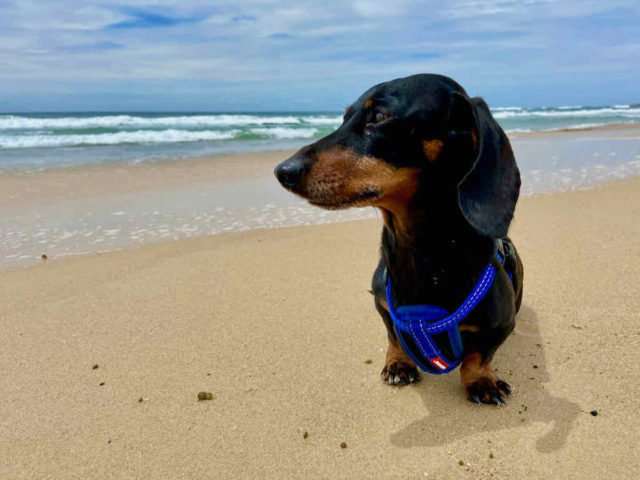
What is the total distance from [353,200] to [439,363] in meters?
0.80

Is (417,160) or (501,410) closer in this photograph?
(417,160)

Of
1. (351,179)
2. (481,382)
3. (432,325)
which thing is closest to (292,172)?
(351,179)

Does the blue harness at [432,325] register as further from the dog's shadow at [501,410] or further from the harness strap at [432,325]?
the dog's shadow at [501,410]

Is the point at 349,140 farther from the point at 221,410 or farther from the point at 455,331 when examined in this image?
the point at 221,410

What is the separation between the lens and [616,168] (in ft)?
25.8

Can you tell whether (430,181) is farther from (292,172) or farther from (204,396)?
(204,396)

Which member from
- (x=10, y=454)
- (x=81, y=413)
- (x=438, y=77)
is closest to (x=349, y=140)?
(x=438, y=77)

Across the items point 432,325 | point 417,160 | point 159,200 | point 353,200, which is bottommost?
point 159,200

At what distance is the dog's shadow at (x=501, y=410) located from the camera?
6.63ft

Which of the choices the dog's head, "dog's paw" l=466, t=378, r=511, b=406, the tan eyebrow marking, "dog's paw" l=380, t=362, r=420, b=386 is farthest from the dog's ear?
"dog's paw" l=380, t=362, r=420, b=386

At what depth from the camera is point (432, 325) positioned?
2.03 metres

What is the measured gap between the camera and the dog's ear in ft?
5.98

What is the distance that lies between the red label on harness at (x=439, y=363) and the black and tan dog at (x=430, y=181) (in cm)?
12

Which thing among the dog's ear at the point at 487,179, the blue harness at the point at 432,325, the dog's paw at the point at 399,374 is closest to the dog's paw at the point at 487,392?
the blue harness at the point at 432,325
